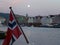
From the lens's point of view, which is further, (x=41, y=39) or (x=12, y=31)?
(x=41, y=39)

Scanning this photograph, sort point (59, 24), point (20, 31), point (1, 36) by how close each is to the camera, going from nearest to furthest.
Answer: point (20, 31) < point (1, 36) < point (59, 24)

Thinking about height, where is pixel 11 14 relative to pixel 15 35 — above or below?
above

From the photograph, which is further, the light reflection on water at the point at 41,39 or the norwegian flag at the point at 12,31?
the light reflection on water at the point at 41,39

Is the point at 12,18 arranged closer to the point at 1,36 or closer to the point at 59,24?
the point at 1,36

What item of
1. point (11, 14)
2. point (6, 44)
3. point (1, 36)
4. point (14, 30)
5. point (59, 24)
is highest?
point (11, 14)

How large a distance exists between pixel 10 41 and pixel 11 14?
0.40 m

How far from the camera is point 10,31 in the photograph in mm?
3281

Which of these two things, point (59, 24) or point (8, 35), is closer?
point (8, 35)

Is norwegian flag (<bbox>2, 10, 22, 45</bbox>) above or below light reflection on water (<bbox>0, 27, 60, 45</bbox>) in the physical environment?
above

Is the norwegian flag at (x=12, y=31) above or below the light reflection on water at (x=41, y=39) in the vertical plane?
above

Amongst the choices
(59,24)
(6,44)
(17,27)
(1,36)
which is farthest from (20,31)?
(59,24)

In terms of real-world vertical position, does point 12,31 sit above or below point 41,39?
above

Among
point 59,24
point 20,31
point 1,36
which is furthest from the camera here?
point 59,24

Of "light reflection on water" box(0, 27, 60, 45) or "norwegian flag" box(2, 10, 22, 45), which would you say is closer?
"norwegian flag" box(2, 10, 22, 45)
